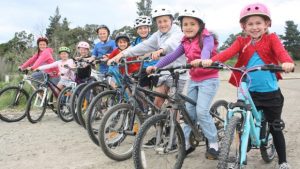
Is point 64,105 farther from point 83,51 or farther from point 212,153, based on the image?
point 212,153

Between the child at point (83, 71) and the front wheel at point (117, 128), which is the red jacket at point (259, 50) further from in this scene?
the child at point (83, 71)

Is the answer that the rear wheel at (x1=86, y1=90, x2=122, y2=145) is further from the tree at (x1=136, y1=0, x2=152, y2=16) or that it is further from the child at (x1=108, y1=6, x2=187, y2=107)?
the tree at (x1=136, y1=0, x2=152, y2=16)

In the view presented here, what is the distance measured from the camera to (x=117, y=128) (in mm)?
5074

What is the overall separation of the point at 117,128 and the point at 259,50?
205cm

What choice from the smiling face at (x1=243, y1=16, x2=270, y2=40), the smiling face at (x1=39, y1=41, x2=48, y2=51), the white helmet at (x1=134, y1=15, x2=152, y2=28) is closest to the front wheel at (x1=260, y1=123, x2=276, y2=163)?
the smiling face at (x1=243, y1=16, x2=270, y2=40)

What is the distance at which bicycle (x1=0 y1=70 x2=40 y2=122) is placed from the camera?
27.3 feet

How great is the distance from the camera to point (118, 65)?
5691mm

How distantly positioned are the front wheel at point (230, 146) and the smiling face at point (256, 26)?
3.26ft

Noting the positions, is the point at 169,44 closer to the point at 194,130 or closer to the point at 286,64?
the point at 194,130

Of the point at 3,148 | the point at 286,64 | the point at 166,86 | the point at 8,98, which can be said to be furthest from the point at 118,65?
the point at 8,98

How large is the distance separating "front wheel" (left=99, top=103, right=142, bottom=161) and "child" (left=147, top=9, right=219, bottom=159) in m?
0.65

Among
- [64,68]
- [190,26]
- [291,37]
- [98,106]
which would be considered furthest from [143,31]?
[291,37]

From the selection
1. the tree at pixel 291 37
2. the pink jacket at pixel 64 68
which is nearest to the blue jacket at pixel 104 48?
the pink jacket at pixel 64 68

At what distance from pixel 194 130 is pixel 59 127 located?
3657mm
